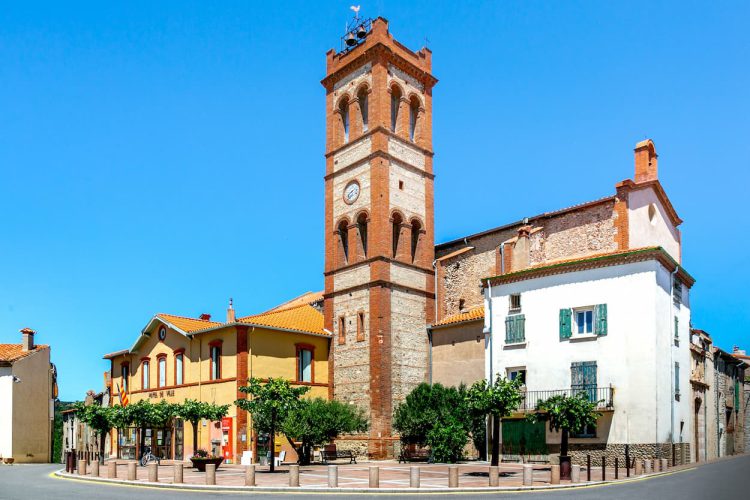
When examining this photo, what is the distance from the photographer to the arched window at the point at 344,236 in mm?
44656

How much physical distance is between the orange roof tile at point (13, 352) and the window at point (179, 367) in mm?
12285

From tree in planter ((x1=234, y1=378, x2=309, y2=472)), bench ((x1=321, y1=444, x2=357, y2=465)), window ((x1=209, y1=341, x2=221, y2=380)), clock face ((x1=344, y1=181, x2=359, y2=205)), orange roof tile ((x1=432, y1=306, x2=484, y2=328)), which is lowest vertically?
bench ((x1=321, y1=444, x2=357, y2=465))

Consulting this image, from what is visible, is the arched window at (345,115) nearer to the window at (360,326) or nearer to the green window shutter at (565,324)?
the window at (360,326)

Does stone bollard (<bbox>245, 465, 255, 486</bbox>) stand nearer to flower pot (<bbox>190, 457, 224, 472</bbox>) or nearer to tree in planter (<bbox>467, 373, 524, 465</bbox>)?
flower pot (<bbox>190, 457, 224, 472</bbox>)

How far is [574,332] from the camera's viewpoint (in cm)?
3378

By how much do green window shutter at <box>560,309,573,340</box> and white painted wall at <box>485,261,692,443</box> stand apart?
0.28m

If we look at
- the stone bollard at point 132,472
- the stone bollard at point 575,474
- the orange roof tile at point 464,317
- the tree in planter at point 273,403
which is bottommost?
the stone bollard at point 132,472

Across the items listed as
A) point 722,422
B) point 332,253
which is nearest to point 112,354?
point 332,253

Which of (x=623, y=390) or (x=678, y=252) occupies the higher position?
(x=678, y=252)

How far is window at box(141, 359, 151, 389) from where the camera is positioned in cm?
4831

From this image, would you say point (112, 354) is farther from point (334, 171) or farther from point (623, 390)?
point (623, 390)

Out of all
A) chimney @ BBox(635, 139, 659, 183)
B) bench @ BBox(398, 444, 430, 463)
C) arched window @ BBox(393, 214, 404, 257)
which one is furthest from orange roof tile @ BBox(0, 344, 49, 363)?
chimney @ BBox(635, 139, 659, 183)

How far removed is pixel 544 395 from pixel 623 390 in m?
3.68

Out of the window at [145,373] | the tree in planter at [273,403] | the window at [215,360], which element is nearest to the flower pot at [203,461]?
the tree in planter at [273,403]
